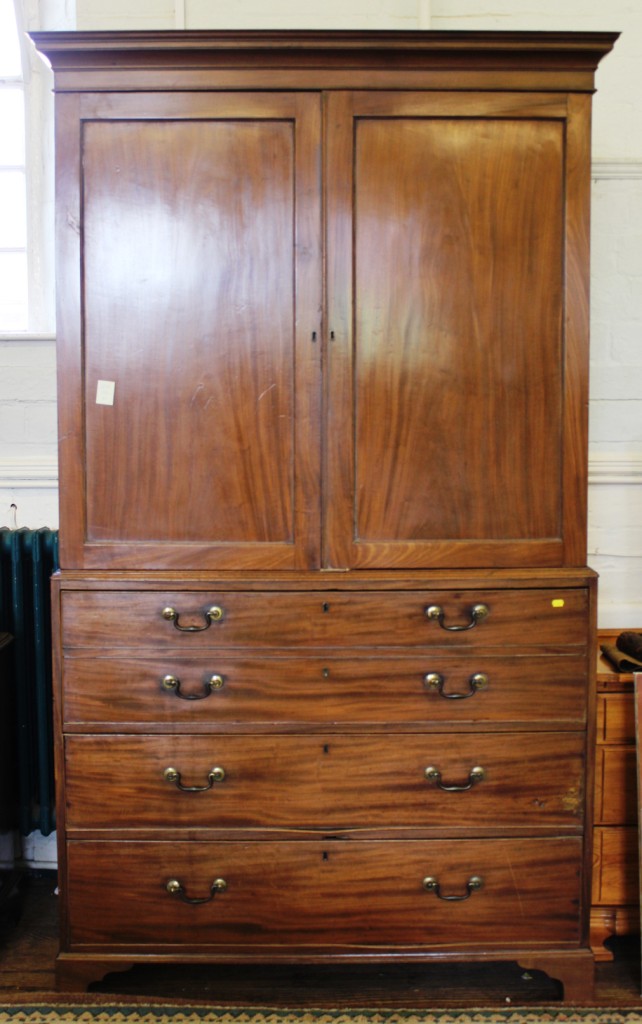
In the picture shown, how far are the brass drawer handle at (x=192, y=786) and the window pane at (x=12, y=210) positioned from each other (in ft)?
6.01

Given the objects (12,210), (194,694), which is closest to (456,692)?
(194,694)

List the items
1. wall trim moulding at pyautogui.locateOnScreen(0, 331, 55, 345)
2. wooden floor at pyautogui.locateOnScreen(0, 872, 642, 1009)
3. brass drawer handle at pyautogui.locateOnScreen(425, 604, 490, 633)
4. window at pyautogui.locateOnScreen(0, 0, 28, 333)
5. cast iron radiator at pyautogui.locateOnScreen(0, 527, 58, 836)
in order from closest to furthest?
brass drawer handle at pyautogui.locateOnScreen(425, 604, 490, 633)
wooden floor at pyautogui.locateOnScreen(0, 872, 642, 1009)
cast iron radiator at pyautogui.locateOnScreen(0, 527, 58, 836)
wall trim moulding at pyautogui.locateOnScreen(0, 331, 55, 345)
window at pyautogui.locateOnScreen(0, 0, 28, 333)

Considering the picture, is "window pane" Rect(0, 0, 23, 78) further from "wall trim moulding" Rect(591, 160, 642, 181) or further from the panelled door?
"wall trim moulding" Rect(591, 160, 642, 181)

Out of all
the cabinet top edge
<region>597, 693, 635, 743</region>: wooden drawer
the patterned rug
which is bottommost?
the patterned rug

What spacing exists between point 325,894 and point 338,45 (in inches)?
80.7

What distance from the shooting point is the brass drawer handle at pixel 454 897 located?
2.02 metres

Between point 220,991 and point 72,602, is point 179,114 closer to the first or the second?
point 72,602

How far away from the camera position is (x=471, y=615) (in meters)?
1.99

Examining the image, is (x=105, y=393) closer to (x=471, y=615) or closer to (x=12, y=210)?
(x=471, y=615)

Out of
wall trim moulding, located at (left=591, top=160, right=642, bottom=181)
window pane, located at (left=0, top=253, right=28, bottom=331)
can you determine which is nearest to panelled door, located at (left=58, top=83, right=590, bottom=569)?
wall trim moulding, located at (left=591, top=160, right=642, bottom=181)

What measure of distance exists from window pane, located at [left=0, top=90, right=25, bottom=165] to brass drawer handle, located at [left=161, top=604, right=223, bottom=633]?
1731 mm

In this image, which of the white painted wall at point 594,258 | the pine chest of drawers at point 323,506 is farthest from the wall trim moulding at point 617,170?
the pine chest of drawers at point 323,506

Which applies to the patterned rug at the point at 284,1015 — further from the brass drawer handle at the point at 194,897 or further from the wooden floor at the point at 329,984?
the brass drawer handle at the point at 194,897

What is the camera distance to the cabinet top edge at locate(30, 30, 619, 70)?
6.08 ft
